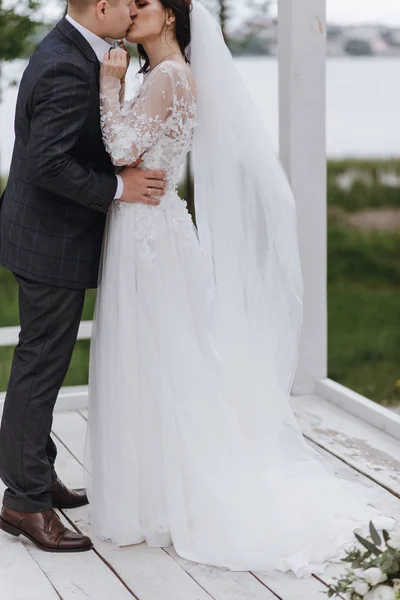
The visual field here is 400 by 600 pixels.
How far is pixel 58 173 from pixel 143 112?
307 millimetres

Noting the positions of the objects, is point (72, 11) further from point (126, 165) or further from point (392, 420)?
point (392, 420)

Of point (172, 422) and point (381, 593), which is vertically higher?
point (172, 422)

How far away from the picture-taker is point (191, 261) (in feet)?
10.1

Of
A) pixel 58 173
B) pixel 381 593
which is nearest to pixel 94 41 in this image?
pixel 58 173

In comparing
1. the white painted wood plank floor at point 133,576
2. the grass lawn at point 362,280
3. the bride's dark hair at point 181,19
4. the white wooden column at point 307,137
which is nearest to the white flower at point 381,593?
the white painted wood plank floor at point 133,576

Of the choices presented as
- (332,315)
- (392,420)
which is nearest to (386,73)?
(332,315)

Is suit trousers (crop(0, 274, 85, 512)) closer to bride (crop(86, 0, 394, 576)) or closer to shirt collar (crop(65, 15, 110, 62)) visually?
bride (crop(86, 0, 394, 576))

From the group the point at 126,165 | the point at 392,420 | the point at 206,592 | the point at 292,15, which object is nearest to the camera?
the point at 206,592

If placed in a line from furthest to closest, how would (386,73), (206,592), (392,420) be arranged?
(386,73), (392,420), (206,592)

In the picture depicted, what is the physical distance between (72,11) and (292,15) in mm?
1660

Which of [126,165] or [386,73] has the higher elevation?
[386,73]

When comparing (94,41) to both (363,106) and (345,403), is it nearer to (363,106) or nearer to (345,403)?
(345,403)

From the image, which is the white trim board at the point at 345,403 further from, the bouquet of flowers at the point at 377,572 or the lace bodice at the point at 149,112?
the bouquet of flowers at the point at 377,572

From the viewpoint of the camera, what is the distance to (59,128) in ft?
9.12
